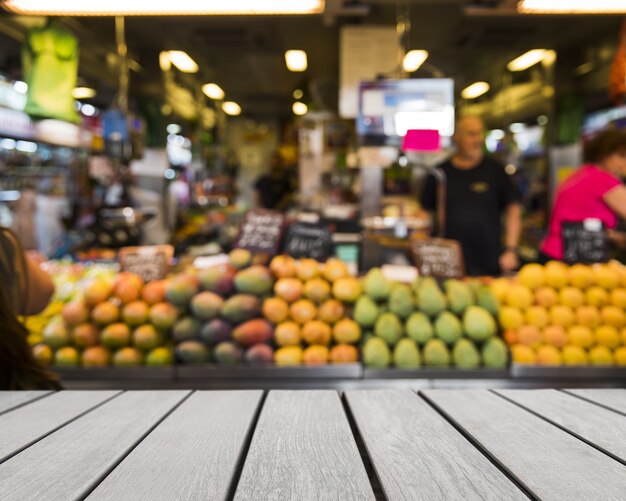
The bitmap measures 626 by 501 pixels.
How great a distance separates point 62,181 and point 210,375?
8.06 metres

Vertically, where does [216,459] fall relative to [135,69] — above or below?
below

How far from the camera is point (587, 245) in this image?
11.1 ft

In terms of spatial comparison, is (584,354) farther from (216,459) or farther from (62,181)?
(62,181)

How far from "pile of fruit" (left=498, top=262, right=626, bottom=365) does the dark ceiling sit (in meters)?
3.80

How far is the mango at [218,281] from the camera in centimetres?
293

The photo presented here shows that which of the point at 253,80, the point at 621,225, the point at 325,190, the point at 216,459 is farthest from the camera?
the point at 253,80

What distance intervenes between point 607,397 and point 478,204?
307cm

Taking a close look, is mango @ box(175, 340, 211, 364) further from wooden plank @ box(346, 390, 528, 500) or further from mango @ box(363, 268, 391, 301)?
wooden plank @ box(346, 390, 528, 500)

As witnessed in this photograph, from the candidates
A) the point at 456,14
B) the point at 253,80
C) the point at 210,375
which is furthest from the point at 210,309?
the point at 253,80

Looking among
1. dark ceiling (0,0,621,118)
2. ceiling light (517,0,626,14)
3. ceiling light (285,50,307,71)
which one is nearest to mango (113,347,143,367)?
ceiling light (517,0,626,14)

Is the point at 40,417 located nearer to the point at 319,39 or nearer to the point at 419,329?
the point at 419,329

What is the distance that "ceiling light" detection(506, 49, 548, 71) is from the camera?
8.58 m

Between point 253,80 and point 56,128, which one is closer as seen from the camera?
point 56,128

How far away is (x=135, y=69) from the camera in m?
8.51
